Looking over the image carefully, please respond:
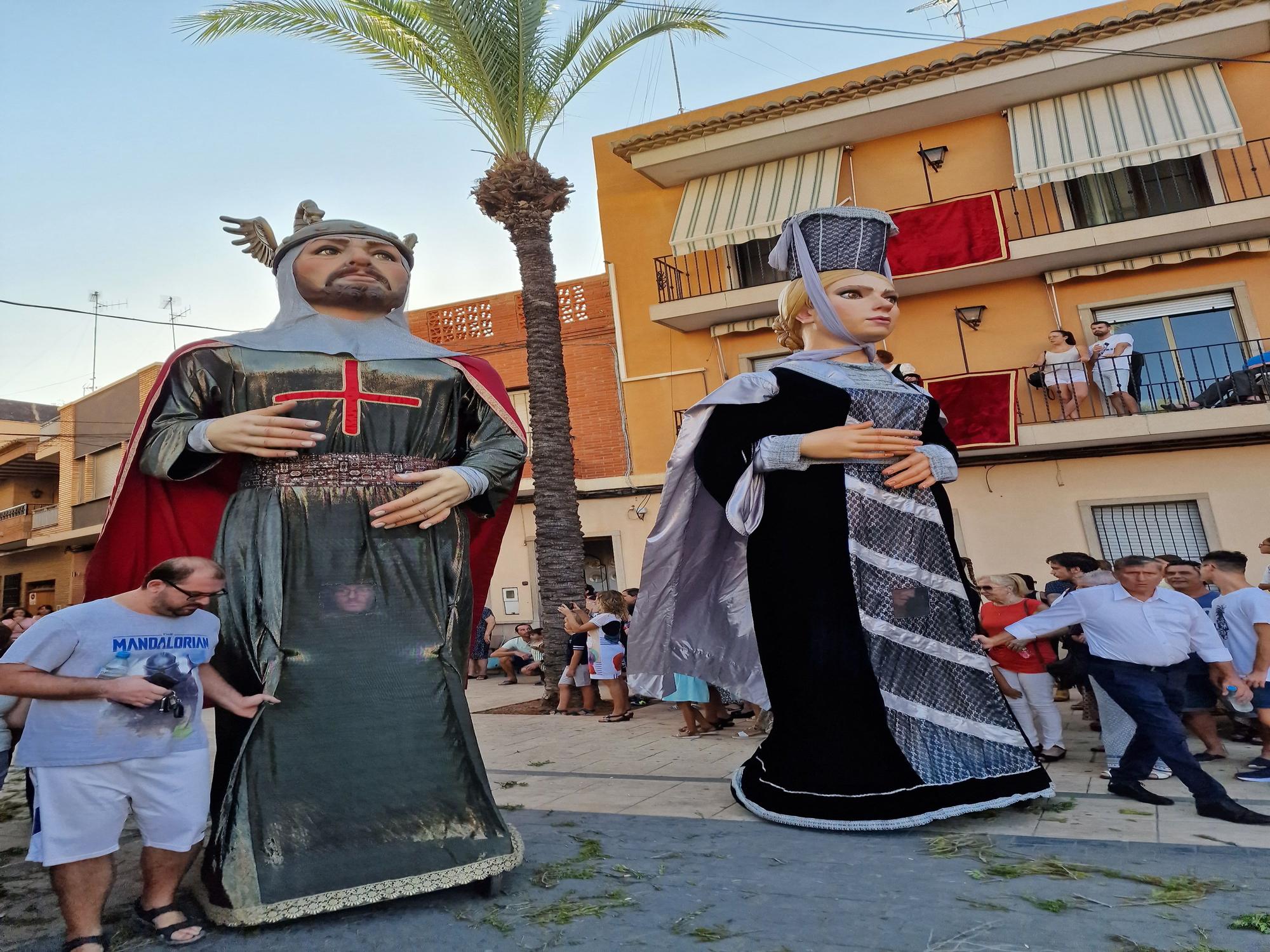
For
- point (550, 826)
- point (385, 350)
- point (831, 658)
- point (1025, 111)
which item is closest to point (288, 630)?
point (385, 350)

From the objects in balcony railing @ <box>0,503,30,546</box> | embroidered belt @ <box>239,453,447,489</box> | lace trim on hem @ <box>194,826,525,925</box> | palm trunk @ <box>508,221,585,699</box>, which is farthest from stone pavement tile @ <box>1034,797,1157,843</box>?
balcony railing @ <box>0,503,30,546</box>

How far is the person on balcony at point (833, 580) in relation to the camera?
3473 millimetres

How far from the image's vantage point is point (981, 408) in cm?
1173

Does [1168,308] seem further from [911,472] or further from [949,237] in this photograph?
[911,472]

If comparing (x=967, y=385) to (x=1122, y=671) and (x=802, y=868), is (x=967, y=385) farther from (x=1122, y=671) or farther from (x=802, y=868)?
(x=802, y=868)

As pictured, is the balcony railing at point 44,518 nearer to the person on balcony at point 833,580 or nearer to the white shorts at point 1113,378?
the person on balcony at point 833,580

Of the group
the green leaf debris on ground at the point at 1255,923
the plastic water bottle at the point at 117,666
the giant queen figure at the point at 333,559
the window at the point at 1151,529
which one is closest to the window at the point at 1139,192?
the window at the point at 1151,529

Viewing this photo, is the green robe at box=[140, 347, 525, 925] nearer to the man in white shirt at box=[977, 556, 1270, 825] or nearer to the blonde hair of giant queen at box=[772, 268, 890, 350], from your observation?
the blonde hair of giant queen at box=[772, 268, 890, 350]

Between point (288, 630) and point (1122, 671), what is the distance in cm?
374

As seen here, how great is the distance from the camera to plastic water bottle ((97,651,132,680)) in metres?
2.57

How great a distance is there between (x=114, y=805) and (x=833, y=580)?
2.79 metres

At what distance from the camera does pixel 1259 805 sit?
3646 millimetres

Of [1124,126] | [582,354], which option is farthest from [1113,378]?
[582,354]

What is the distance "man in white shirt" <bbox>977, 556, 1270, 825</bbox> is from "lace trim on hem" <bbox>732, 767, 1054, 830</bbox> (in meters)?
0.56
